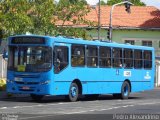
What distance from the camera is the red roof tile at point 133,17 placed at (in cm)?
6600

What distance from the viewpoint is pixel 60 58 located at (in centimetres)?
2583

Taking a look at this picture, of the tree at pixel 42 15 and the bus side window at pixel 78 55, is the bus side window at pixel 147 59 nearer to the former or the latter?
the bus side window at pixel 78 55

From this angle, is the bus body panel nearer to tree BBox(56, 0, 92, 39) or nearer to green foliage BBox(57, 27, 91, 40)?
green foliage BBox(57, 27, 91, 40)

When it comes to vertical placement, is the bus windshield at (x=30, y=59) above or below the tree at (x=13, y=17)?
below

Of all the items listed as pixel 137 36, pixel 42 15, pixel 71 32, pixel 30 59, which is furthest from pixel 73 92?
pixel 137 36

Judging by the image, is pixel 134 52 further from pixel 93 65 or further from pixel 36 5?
pixel 36 5

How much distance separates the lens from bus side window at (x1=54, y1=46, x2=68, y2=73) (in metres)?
25.5

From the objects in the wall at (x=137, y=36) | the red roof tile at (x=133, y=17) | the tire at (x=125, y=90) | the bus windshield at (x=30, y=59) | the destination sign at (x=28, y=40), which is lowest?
the tire at (x=125, y=90)

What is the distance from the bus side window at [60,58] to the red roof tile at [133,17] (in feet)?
126

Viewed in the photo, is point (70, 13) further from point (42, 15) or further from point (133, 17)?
point (133, 17)

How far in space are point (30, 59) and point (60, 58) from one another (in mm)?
1323

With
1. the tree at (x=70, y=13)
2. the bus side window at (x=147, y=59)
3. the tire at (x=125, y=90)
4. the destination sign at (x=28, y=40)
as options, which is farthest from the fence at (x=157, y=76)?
the destination sign at (x=28, y=40)

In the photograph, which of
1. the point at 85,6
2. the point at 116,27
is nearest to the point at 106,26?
the point at 116,27

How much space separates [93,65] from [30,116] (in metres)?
10.8
